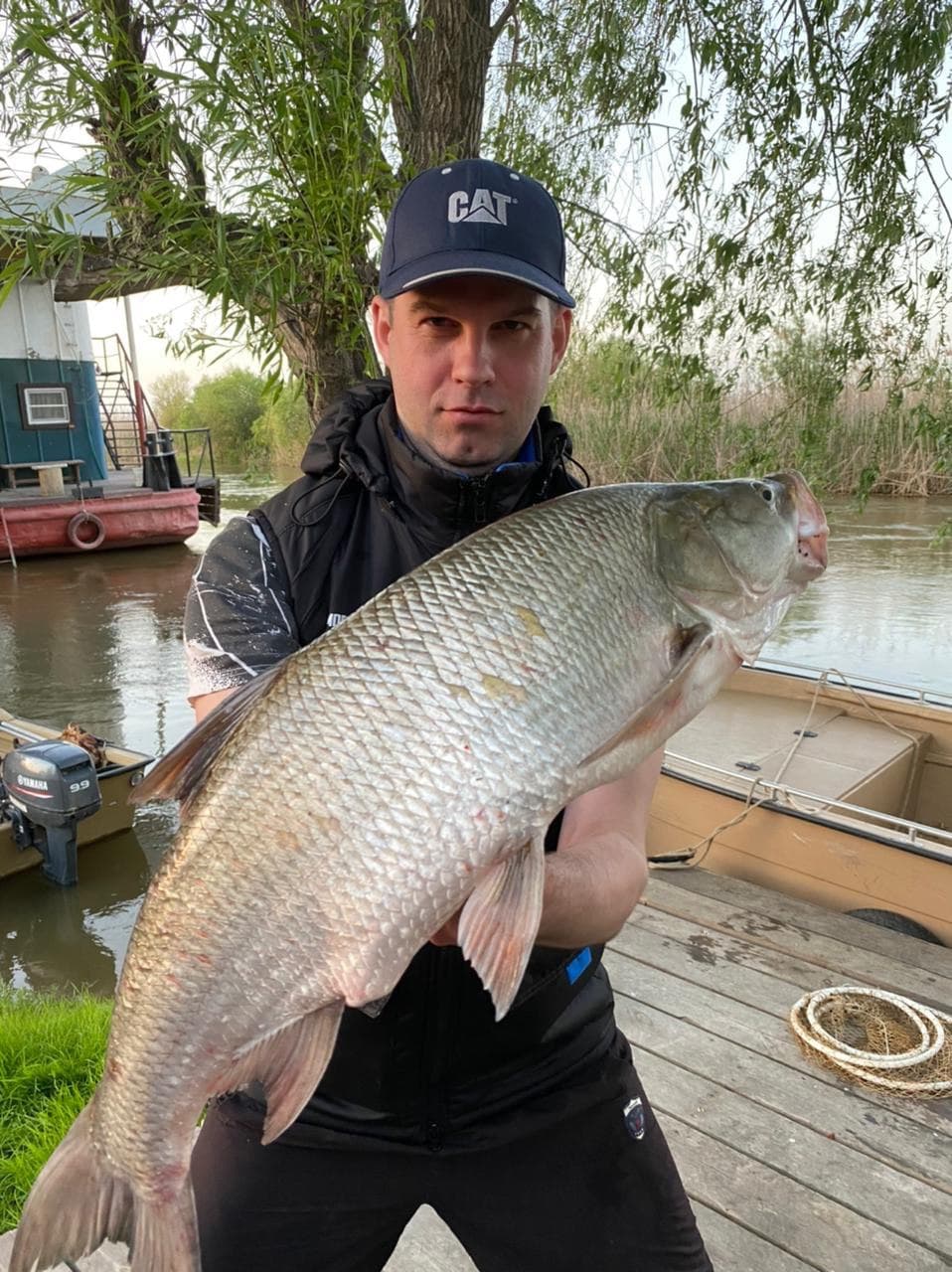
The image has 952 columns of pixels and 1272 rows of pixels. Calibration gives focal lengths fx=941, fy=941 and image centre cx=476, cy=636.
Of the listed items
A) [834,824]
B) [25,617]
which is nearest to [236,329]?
[834,824]

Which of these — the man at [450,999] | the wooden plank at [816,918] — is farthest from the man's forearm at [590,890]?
the wooden plank at [816,918]

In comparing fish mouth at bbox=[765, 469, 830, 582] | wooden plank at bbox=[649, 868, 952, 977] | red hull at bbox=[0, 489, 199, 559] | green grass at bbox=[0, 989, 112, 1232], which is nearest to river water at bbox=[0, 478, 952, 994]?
red hull at bbox=[0, 489, 199, 559]

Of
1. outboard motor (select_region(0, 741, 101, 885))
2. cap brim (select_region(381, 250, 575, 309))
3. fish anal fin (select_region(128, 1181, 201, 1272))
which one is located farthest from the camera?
outboard motor (select_region(0, 741, 101, 885))

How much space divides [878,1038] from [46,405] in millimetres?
19541

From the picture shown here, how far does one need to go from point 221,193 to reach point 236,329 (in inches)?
18.3

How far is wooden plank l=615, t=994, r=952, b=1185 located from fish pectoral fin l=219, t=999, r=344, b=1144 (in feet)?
6.35

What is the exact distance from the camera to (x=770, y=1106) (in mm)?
2812

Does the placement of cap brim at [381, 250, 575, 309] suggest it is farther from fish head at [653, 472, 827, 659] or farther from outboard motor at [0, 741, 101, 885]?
outboard motor at [0, 741, 101, 885]

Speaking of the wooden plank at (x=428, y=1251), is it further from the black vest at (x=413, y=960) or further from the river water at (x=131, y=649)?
the river water at (x=131, y=649)

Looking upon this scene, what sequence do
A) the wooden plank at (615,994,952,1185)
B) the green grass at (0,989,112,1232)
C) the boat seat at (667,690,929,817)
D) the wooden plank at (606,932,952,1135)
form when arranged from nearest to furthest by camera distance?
the wooden plank at (615,994,952,1185) < the wooden plank at (606,932,952,1135) < the green grass at (0,989,112,1232) < the boat seat at (667,690,929,817)

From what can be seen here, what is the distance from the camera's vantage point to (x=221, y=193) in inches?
128

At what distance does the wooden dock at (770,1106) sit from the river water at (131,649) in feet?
8.72

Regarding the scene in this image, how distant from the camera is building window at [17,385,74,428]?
1850 cm

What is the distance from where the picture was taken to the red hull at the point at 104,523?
16.9 m
